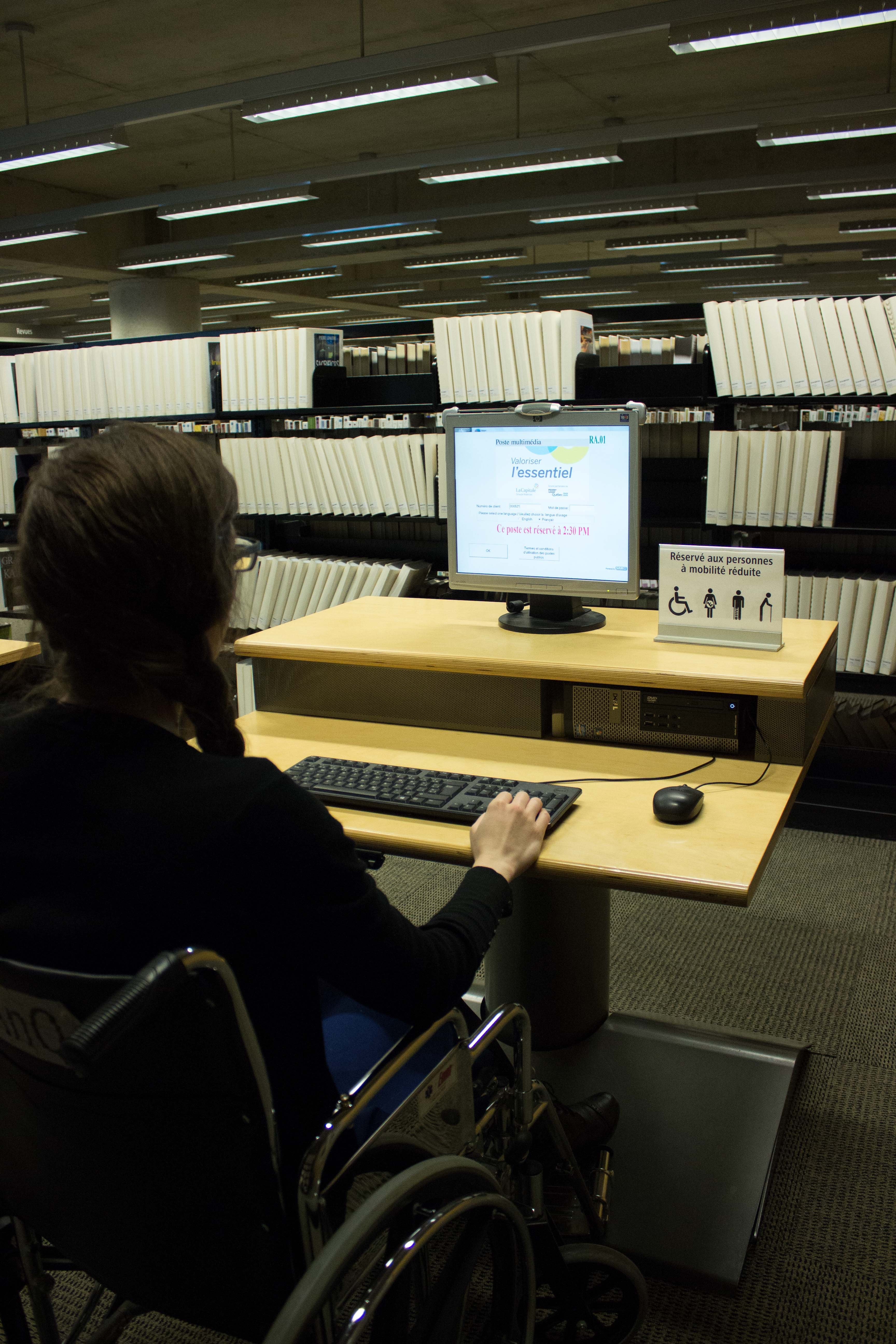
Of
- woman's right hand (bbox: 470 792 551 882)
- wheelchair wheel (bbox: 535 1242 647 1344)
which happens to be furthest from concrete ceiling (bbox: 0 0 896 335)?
wheelchair wheel (bbox: 535 1242 647 1344)

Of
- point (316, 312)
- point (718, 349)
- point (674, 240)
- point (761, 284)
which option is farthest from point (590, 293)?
point (718, 349)

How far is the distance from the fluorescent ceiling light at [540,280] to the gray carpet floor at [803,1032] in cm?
740

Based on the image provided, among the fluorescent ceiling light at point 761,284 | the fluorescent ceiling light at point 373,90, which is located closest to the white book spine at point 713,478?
the fluorescent ceiling light at point 373,90

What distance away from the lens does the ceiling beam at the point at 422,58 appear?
3656 mm

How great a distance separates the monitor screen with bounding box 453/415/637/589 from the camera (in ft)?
6.06

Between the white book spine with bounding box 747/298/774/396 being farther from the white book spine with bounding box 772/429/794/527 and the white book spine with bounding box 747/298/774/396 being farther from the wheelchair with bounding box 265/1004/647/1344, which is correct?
the wheelchair with bounding box 265/1004/647/1344

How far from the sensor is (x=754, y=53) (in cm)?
602

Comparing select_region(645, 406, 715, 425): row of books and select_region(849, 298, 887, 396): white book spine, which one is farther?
select_region(645, 406, 715, 425): row of books

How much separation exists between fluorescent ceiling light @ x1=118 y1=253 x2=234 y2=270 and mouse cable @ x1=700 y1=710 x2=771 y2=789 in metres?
6.87

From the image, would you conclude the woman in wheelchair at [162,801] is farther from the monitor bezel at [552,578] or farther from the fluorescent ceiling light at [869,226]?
the fluorescent ceiling light at [869,226]

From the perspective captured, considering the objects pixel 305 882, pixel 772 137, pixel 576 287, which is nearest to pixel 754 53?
pixel 772 137

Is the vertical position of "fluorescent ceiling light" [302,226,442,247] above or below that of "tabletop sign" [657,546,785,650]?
above

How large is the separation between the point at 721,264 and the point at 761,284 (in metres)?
1.83

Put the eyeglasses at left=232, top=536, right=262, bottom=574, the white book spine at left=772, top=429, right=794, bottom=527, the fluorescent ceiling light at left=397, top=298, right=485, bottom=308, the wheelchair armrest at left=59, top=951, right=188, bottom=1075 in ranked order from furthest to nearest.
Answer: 1. the fluorescent ceiling light at left=397, top=298, right=485, bottom=308
2. the white book spine at left=772, top=429, right=794, bottom=527
3. the eyeglasses at left=232, top=536, right=262, bottom=574
4. the wheelchair armrest at left=59, top=951, right=188, bottom=1075
